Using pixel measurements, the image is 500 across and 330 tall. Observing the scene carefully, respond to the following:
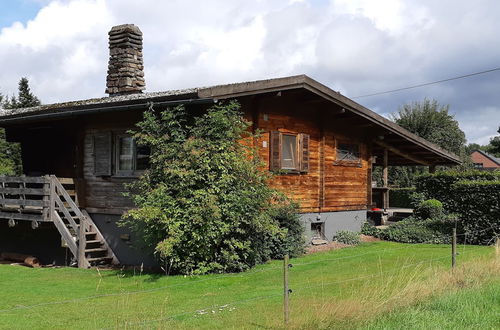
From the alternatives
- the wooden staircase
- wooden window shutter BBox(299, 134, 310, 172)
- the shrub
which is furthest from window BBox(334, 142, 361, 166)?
the wooden staircase

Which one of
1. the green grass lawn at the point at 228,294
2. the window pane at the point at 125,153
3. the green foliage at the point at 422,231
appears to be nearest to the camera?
the green grass lawn at the point at 228,294

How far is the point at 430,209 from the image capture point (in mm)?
19062

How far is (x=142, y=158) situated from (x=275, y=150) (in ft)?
11.8

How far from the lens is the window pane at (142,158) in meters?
14.6

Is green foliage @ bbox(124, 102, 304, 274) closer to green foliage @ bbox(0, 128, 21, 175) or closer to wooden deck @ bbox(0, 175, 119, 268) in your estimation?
wooden deck @ bbox(0, 175, 119, 268)

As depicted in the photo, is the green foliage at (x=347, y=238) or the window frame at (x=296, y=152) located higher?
the window frame at (x=296, y=152)

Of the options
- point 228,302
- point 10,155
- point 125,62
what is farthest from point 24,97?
point 228,302

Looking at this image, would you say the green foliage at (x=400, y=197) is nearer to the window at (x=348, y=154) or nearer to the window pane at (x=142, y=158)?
the window at (x=348, y=154)

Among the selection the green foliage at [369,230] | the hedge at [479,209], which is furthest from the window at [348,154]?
the hedge at [479,209]

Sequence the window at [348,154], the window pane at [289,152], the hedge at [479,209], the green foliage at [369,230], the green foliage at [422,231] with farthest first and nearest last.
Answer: the green foliage at [369,230] → the window at [348,154] → the green foliage at [422,231] → the hedge at [479,209] → the window pane at [289,152]

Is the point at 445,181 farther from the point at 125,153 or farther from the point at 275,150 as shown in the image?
the point at 125,153

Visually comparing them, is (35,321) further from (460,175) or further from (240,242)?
(460,175)

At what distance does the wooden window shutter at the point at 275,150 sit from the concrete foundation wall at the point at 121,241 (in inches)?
160

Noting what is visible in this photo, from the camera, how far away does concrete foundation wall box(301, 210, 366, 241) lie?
1659 centimetres
